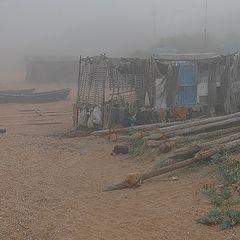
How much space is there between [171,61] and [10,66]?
68.1m

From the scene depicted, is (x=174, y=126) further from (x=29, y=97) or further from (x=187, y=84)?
(x=29, y=97)

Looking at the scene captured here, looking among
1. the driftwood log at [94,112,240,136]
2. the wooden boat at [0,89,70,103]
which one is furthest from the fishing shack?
the wooden boat at [0,89,70,103]

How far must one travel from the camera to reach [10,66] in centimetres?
8300

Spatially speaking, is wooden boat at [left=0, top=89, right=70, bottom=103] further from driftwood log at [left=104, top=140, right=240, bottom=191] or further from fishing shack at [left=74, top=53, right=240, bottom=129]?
driftwood log at [left=104, top=140, right=240, bottom=191]

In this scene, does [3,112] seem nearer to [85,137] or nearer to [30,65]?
[85,137]

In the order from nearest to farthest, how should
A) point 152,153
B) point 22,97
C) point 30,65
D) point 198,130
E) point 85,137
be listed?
point 152,153 → point 198,130 → point 85,137 → point 22,97 → point 30,65

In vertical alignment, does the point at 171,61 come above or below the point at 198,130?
above

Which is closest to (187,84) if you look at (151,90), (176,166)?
(151,90)

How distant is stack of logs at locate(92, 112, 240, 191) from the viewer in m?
10.8

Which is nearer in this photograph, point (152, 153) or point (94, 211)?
point (94, 211)

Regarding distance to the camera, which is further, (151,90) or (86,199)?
(151,90)

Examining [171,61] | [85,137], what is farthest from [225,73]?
[85,137]

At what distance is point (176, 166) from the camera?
10789 mm

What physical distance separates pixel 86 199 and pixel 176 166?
7.58 ft
